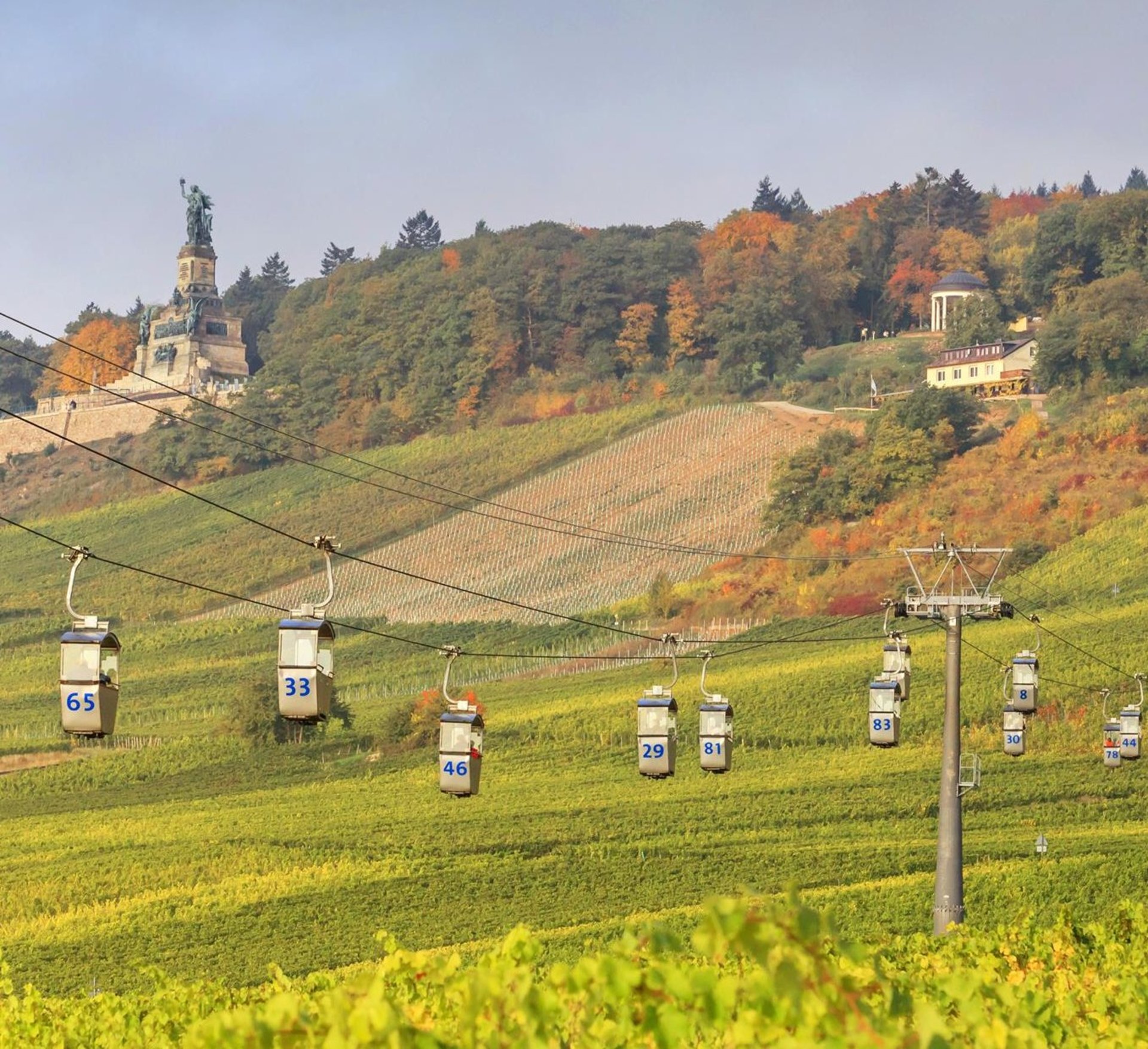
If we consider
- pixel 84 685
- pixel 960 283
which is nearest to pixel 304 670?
pixel 84 685

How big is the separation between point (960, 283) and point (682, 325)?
19.0 metres

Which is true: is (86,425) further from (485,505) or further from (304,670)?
(304,670)

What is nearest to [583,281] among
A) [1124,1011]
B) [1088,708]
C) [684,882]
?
[1088,708]

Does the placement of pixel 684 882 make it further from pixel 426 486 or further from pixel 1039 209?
pixel 1039 209

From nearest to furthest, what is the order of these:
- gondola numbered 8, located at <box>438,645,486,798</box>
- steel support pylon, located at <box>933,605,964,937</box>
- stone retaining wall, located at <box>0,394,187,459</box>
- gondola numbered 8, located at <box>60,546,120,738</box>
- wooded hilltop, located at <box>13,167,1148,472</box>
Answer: gondola numbered 8, located at <box>60,546,120,738</box>
gondola numbered 8, located at <box>438,645,486,798</box>
steel support pylon, located at <box>933,605,964,937</box>
wooded hilltop, located at <box>13,167,1148,472</box>
stone retaining wall, located at <box>0,394,187,459</box>

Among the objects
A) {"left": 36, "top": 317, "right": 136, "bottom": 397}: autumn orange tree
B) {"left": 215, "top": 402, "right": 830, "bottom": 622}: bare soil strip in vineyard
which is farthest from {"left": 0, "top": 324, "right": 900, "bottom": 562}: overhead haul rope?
{"left": 36, "top": 317, "right": 136, "bottom": 397}: autumn orange tree

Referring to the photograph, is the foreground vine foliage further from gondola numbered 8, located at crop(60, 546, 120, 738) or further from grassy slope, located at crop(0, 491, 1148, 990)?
grassy slope, located at crop(0, 491, 1148, 990)

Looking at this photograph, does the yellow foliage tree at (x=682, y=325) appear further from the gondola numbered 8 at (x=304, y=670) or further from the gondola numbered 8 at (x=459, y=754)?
the gondola numbered 8 at (x=304, y=670)

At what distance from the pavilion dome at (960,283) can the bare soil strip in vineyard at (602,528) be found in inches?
962

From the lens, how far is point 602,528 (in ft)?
307

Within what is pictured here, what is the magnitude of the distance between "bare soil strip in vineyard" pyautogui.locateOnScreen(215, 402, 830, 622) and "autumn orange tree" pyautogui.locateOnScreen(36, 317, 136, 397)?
5521 centimetres

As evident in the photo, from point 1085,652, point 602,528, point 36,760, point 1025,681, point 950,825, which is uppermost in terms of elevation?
point 602,528

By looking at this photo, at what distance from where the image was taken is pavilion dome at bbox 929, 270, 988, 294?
411 feet

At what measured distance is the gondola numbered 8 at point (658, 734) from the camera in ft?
86.1
